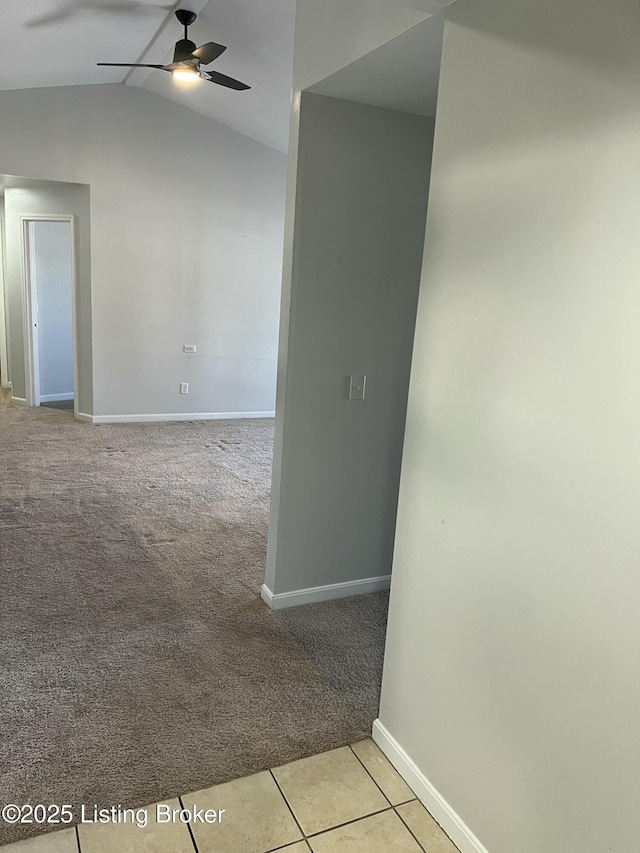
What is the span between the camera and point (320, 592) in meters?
2.98

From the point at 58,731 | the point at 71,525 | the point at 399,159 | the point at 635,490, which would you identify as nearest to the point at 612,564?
the point at 635,490

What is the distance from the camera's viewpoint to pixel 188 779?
1855 millimetres

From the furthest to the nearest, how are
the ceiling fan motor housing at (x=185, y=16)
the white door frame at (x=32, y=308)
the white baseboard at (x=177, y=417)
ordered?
the white baseboard at (x=177, y=417) < the white door frame at (x=32, y=308) < the ceiling fan motor housing at (x=185, y=16)

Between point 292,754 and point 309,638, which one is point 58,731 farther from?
point 309,638

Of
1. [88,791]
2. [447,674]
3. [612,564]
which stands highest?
[612,564]

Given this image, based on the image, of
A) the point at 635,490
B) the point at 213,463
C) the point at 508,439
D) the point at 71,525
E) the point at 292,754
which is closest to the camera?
the point at 635,490

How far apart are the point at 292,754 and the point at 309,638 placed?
2.27 feet

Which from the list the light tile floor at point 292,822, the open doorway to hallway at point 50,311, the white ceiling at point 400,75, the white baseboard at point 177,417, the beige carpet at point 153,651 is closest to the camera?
the light tile floor at point 292,822

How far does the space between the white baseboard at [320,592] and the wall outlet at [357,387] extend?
96cm

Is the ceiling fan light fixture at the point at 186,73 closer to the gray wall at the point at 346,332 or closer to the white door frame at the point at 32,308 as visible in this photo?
the gray wall at the point at 346,332

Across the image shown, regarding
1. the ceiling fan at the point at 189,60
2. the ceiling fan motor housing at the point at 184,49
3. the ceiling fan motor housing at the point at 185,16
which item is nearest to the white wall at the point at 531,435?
the ceiling fan at the point at 189,60

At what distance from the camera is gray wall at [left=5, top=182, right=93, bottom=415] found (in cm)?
589

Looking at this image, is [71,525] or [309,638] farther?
[71,525]

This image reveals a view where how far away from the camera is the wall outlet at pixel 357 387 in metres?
2.80
